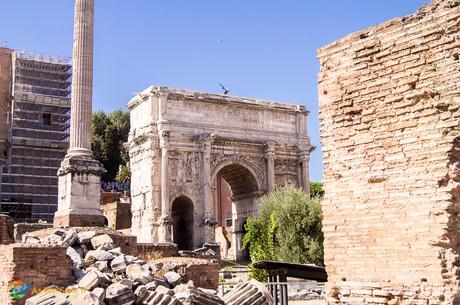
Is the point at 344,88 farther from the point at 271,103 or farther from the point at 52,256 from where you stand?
the point at 271,103

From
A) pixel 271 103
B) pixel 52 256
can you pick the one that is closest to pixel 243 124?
pixel 271 103

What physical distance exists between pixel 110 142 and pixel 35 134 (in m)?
14.0

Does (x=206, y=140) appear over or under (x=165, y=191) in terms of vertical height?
over

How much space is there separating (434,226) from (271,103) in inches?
1193

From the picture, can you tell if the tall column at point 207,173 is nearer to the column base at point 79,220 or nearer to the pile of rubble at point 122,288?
the column base at point 79,220

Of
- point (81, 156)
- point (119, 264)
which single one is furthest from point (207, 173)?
point (119, 264)

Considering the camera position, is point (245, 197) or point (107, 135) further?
point (107, 135)

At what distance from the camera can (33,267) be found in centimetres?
1009

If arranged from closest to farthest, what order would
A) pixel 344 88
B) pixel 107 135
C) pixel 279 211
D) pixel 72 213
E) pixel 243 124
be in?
pixel 344 88
pixel 72 213
pixel 279 211
pixel 243 124
pixel 107 135

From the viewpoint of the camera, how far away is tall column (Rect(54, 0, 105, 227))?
18.2 metres

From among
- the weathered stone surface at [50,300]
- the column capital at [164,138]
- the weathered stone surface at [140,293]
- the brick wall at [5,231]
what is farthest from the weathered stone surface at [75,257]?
the column capital at [164,138]

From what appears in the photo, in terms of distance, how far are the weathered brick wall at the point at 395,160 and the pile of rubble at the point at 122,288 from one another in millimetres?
3188

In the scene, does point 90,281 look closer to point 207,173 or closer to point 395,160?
point 395,160

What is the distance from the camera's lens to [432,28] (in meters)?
5.82
